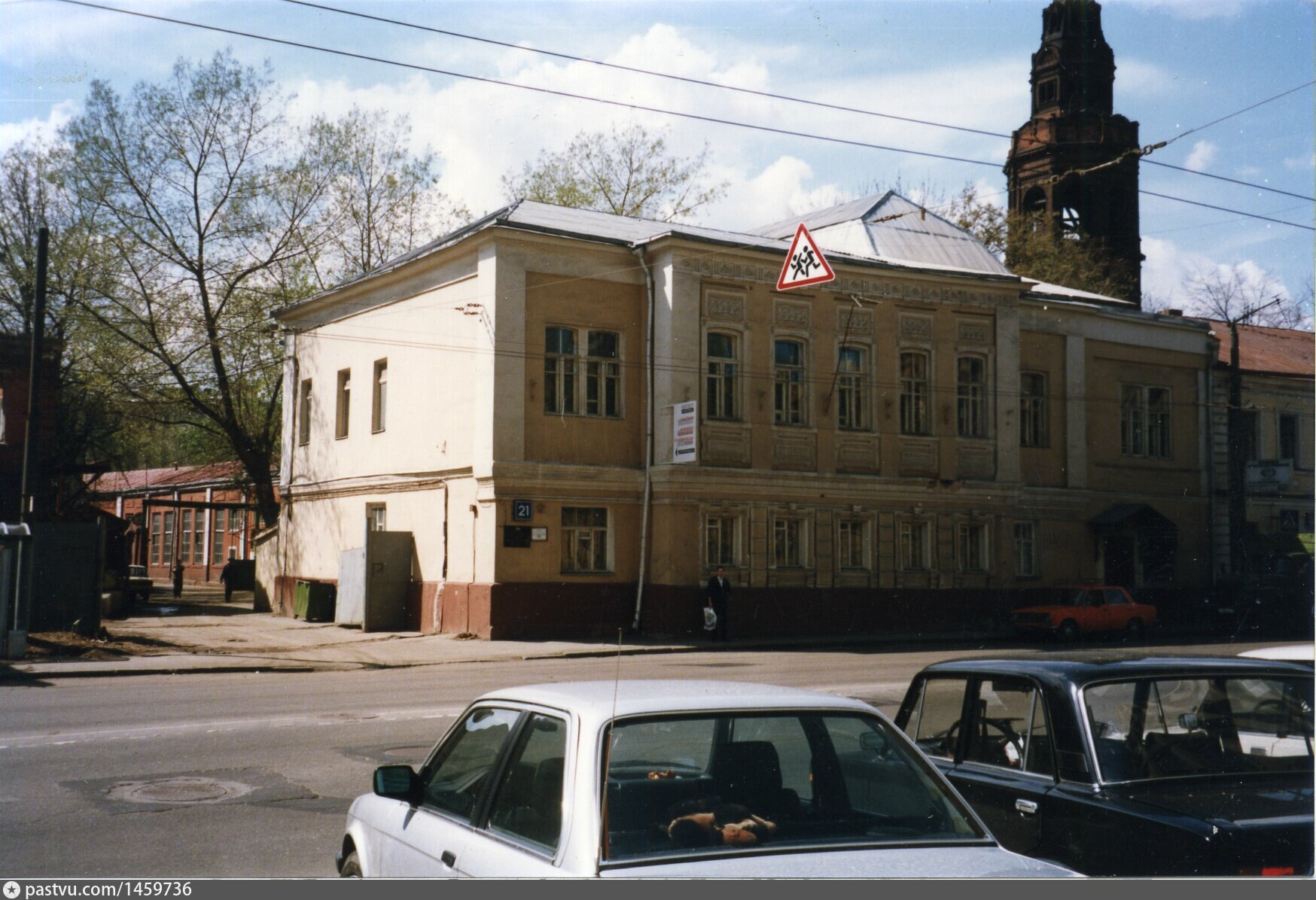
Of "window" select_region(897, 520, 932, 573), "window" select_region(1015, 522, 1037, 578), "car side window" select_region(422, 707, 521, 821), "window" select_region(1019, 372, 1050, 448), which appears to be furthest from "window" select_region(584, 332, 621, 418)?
"car side window" select_region(422, 707, 521, 821)

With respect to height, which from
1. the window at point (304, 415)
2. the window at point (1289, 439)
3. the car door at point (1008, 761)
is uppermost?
the window at point (304, 415)

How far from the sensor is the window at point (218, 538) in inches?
2232

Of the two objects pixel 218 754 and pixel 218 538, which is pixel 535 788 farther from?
pixel 218 538

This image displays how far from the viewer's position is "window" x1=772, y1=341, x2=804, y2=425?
2988cm

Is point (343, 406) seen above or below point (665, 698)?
above

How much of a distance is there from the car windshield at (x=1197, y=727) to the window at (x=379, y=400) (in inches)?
1086

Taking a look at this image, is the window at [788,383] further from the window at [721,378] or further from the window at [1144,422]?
the window at [1144,422]

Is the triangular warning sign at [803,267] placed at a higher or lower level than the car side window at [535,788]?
higher

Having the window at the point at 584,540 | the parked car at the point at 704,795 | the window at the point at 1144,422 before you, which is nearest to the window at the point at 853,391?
the window at the point at 584,540

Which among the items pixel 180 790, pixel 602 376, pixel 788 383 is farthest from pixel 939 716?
pixel 788 383

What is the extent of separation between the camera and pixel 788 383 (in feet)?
98.6

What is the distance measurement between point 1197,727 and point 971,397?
2829 cm

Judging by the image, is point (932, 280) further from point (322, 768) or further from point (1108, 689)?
point (1108, 689)
